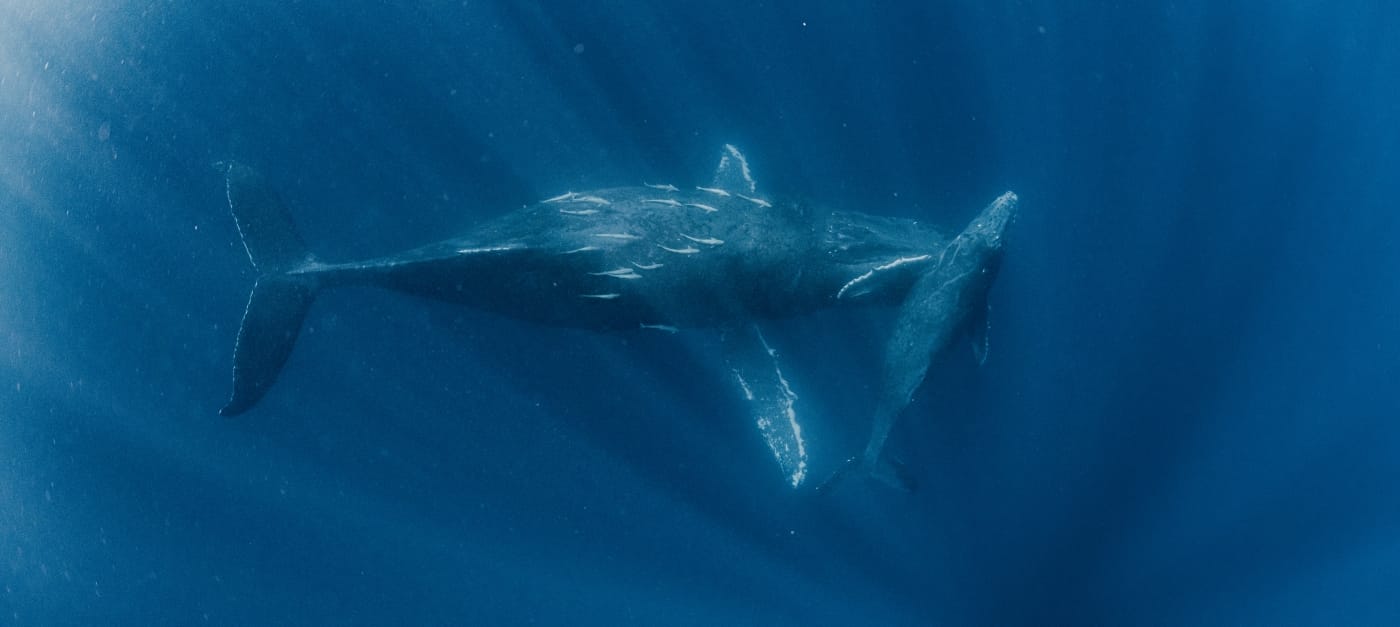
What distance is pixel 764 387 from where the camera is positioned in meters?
9.69

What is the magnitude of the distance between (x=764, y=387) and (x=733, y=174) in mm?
2658

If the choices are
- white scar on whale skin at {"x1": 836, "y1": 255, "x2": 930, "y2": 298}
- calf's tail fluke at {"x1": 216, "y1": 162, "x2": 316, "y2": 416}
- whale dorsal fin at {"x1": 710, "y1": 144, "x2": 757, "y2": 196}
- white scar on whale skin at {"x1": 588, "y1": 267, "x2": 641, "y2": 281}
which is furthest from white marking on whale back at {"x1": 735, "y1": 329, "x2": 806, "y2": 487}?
calf's tail fluke at {"x1": 216, "y1": 162, "x2": 316, "y2": 416}

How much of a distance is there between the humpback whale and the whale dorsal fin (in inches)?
36.0

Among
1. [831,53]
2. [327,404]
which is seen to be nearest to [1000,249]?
[831,53]

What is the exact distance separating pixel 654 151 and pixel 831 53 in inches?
103

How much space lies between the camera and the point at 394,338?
11422mm

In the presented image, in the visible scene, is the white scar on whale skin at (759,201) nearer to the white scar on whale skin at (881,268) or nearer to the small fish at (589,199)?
the white scar on whale skin at (881,268)

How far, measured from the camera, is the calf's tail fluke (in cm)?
859

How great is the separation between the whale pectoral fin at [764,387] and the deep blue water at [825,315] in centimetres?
94

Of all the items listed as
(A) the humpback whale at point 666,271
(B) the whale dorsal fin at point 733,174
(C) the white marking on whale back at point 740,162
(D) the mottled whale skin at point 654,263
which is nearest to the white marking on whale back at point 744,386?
(A) the humpback whale at point 666,271

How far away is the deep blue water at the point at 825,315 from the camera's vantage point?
11203mm

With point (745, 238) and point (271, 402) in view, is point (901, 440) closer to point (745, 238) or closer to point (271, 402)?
point (745, 238)

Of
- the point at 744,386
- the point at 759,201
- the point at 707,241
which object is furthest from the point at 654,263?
the point at 744,386

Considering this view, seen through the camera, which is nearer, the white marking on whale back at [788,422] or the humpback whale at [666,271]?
the humpback whale at [666,271]
